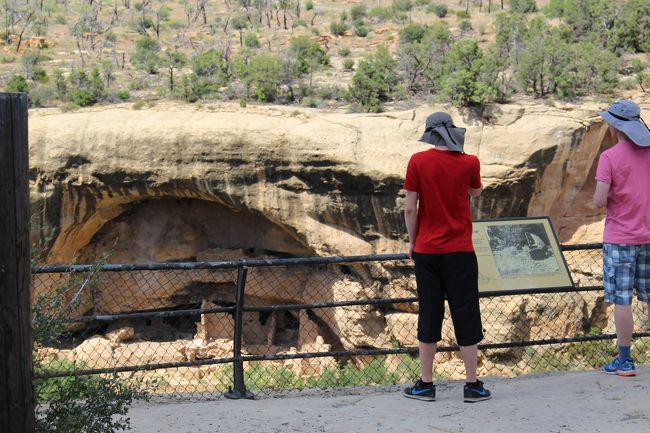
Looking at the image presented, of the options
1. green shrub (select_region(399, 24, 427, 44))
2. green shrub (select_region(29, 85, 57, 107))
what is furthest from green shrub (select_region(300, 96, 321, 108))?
green shrub (select_region(29, 85, 57, 107))

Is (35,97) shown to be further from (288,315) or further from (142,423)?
(142,423)

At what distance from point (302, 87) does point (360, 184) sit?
3935 millimetres

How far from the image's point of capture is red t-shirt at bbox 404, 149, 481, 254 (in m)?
5.27

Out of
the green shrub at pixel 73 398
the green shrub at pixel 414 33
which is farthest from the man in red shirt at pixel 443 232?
the green shrub at pixel 414 33

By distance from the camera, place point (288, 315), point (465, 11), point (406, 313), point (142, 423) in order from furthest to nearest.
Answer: point (465, 11) → point (288, 315) → point (406, 313) → point (142, 423)

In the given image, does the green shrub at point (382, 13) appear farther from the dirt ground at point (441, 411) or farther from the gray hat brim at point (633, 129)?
the dirt ground at point (441, 411)

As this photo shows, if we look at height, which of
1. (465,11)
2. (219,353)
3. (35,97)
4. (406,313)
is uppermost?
(465,11)

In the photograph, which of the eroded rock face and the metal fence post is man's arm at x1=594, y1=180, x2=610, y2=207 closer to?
the metal fence post

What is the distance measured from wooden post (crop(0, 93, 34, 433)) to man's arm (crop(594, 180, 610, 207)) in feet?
12.5

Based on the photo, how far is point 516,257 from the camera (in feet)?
22.0

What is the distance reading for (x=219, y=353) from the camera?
54.0 feet

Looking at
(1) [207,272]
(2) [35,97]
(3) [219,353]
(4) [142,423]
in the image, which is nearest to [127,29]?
(2) [35,97]

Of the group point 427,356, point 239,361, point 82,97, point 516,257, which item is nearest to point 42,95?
point 82,97

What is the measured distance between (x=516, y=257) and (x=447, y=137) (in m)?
1.82
